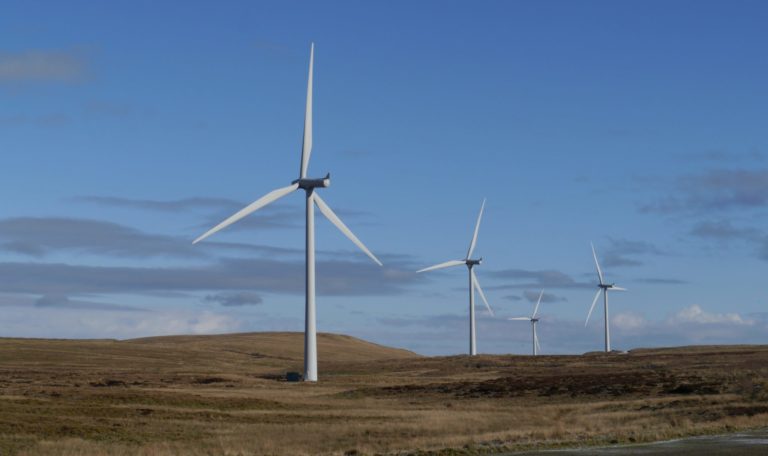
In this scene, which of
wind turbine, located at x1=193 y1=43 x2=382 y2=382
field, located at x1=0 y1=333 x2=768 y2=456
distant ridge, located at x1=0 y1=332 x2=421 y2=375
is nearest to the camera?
field, located at x1=0 y1=333 x2=768 y2=456

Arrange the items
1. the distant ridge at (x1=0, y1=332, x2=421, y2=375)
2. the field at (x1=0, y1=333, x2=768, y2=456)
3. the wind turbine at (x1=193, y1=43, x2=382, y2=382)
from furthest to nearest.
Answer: the distant ridge at (x1=0, y1=332, x2=421, y2=375)
the wind turbine at (x1=193, y1=43, x2=382, y2=382)
the field at (x1=0, y1=333, x2=768, y2=456)

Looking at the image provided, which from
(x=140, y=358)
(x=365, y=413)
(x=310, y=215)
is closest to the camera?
(x=365, y=413)

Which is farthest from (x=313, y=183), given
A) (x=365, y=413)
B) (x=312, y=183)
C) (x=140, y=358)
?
(x=140, y=358)

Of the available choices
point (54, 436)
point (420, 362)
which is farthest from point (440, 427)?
point (420, 362)

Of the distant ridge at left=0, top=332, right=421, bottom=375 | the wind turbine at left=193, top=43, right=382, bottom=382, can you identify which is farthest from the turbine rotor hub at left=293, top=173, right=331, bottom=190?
the distant ridge at left=0, top=332, right=421, bottom=375

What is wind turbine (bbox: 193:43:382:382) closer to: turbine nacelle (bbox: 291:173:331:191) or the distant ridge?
turbine nacelle (bbox: 291:173:331:191)

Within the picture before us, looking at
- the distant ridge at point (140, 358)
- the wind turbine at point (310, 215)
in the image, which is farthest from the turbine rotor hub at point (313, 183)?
the distant ridge at point (140, 358)

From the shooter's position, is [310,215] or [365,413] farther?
[310,215]

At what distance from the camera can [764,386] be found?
68812 mm

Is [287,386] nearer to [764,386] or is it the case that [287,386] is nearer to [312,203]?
[312,203]

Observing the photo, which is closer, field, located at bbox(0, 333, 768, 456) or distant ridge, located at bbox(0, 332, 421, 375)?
field, located at bbox(0, 333, 768, 456)

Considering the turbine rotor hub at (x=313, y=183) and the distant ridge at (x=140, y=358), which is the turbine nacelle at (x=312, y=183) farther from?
the distant ridge at (x=140, y=358)

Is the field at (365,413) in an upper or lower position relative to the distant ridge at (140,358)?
lower

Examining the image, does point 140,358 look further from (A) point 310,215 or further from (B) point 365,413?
(B) point 365,413
